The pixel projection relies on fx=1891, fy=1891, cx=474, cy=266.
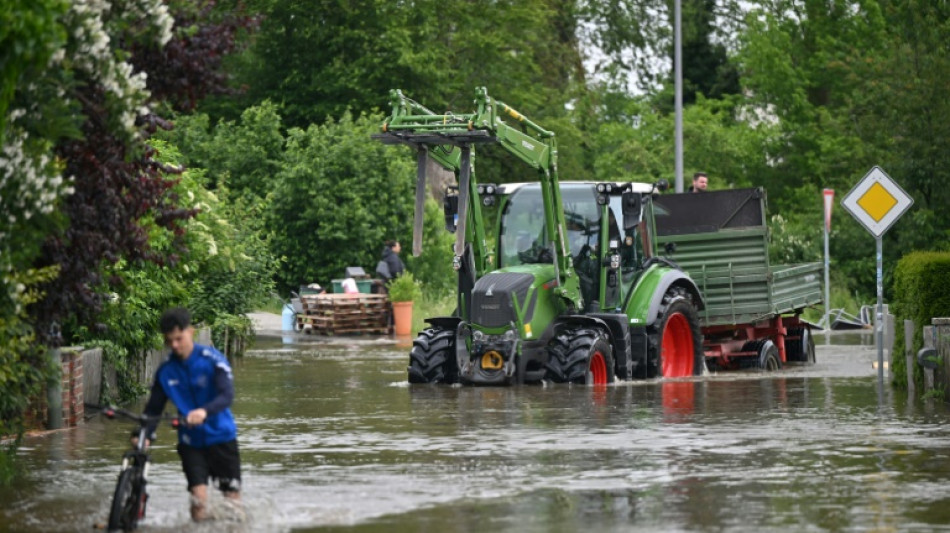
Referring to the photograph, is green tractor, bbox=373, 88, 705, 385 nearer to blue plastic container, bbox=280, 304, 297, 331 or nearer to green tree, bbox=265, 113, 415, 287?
blue plastic container, bbox=280, 304, 297, 331

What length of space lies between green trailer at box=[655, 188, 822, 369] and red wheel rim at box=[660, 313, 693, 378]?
3.51 ft

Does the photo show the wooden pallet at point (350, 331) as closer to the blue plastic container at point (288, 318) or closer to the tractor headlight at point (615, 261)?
the blue plastic container at point (288, 318)

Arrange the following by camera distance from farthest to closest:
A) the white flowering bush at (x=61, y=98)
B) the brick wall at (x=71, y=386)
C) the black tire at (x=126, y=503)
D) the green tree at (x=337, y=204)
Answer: the green tree at (x=337, y=204), the brick wall at (x=71, y=386), the white flowering bush at (x=61, y=98), the black tire at (x=126, y=503)

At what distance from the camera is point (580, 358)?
21531mm

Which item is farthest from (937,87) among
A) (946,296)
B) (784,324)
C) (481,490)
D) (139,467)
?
(139,467)

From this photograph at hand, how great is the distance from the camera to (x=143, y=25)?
38.7 ft

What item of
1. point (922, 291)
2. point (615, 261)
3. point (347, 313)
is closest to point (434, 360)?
point (615, 261)

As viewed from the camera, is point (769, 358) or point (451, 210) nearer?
point (451, 210)

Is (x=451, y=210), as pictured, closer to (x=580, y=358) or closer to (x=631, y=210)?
(x=631, y=210)

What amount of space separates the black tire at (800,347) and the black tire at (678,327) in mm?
3456

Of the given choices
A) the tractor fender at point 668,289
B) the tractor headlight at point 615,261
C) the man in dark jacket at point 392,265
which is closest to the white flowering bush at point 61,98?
the tractor headlight at point 615,261

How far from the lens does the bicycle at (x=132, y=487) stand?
10391 mm

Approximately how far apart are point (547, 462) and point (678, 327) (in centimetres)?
1067

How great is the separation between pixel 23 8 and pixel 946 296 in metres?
12.4
